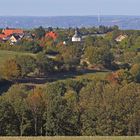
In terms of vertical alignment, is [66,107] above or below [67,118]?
above

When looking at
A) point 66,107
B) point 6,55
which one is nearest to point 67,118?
point 66,107

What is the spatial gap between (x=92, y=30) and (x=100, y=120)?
126m

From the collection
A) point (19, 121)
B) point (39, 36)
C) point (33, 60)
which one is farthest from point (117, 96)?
point (39, 36)

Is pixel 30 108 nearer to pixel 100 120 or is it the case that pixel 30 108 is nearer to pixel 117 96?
pixel 100 120

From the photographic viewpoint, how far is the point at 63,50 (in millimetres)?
91812

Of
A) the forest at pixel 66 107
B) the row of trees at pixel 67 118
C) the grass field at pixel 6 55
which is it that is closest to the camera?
the row of trees at pixel 67 118

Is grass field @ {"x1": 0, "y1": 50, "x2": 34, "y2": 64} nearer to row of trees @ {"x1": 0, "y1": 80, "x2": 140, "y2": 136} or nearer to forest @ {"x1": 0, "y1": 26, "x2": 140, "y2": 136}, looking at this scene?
forest @ {"x1": 0, "y1": 26, "x2": 140, "y2": 136}

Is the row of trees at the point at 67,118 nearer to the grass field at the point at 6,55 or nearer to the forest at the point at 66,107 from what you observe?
the forest at the point at 66,107

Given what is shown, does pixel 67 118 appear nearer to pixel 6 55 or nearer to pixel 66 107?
pixel 66 107

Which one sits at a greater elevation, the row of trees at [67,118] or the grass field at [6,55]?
the row of trees at [67,118]

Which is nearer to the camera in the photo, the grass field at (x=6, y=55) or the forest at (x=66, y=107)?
the forest at (x=66, y=107)

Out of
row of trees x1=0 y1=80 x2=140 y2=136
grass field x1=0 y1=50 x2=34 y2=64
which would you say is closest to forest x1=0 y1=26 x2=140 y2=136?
row of trees x1=0 y1=80 x2=140 y2=136

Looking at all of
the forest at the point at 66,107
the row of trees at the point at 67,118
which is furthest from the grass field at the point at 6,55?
the row of trees at the point at 67,118

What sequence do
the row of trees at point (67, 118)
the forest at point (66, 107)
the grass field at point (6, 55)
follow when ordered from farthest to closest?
the grass field at point (6, 55)
the forest at point (66, 107)
the row of trees at point (67, 118)
